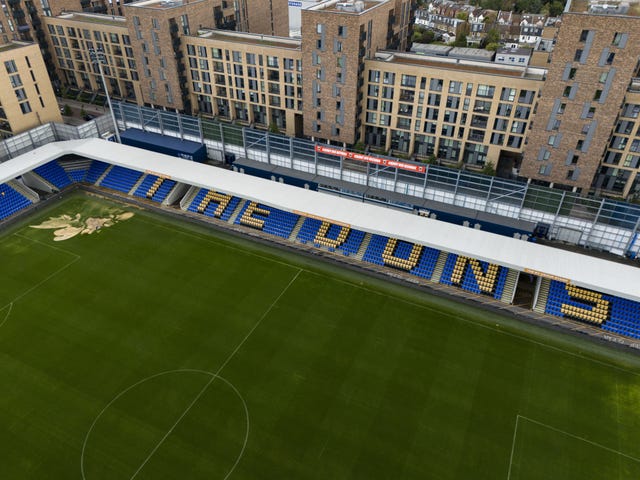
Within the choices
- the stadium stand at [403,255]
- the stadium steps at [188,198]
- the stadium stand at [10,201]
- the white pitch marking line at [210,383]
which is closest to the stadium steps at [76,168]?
the stadium stand at [10,201]

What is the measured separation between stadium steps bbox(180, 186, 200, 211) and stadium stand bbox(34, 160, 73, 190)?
68.8ft

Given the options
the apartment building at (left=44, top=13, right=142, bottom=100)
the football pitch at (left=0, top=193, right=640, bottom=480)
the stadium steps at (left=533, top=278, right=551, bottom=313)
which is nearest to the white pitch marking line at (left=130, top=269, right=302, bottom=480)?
the football pitch at (left=0, top=193, right=640, bottom=480)

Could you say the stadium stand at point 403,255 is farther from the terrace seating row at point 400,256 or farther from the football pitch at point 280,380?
the football pitch at point 280,380

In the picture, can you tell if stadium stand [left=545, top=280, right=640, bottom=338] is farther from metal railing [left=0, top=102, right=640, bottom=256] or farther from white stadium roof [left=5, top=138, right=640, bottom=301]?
metal railing [left=0, top=102, right=640, bottom=256]

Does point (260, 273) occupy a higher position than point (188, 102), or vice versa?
point (188, 102)

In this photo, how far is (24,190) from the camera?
67500mm

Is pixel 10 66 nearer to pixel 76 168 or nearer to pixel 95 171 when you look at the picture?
pixel 76 168

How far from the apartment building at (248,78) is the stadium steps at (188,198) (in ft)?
72.0

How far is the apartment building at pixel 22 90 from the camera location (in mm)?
70688

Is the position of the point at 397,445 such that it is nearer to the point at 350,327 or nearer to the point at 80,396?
the point at 350,327

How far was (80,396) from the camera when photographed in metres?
40.7

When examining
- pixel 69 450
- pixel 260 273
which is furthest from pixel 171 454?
A: pixel 260 273

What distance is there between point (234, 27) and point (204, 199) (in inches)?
2074

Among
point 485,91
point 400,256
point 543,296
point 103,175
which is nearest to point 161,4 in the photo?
point 103,175
